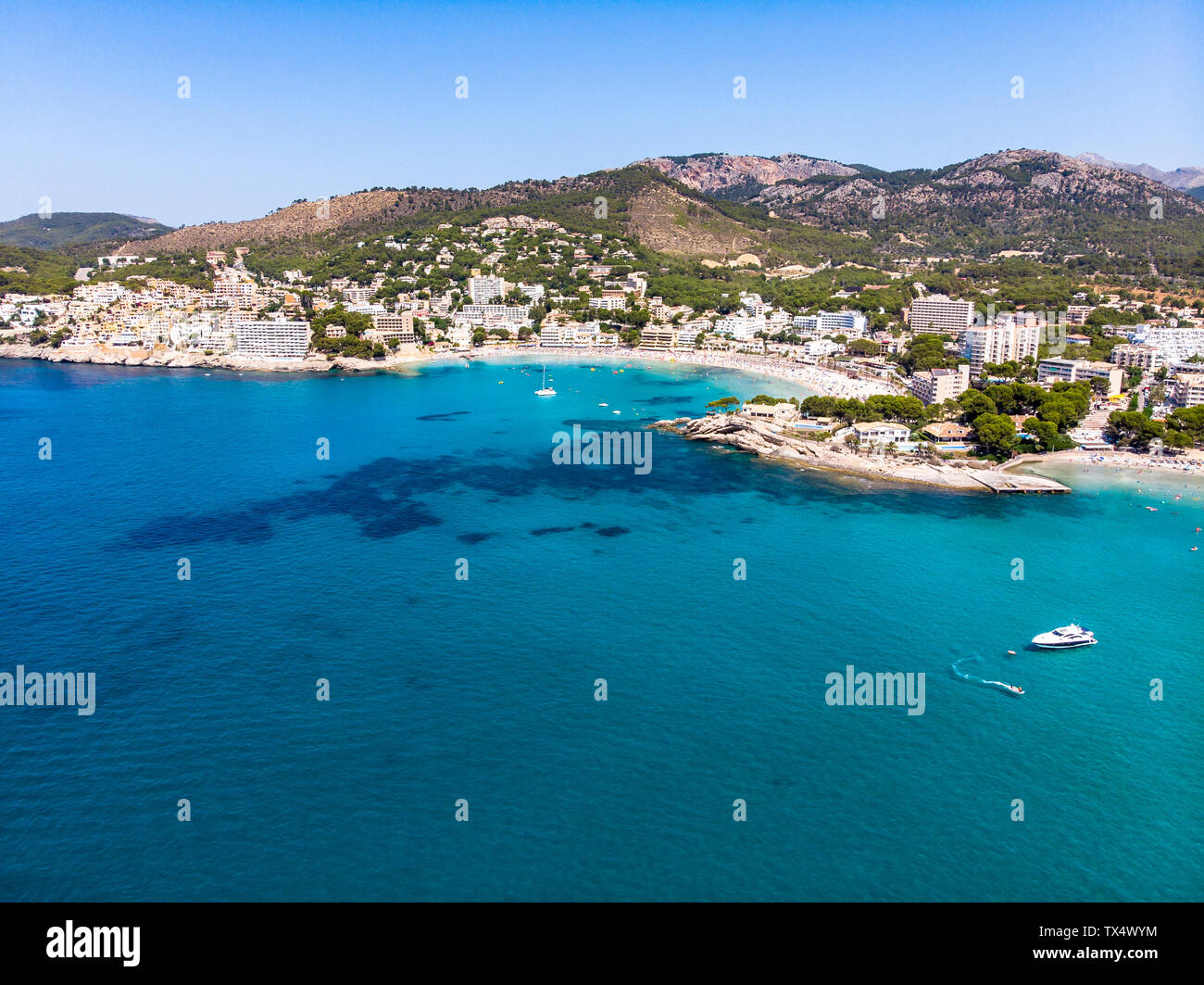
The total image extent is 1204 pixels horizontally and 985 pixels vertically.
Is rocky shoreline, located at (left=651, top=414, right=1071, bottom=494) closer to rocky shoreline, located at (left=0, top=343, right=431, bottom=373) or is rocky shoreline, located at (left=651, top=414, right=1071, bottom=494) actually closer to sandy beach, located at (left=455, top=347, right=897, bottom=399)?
sandy beach, located at (left=455, top=347, right=897, bottom=399)

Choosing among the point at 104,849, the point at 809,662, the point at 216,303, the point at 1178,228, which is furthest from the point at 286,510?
Result: the point at 1178,228

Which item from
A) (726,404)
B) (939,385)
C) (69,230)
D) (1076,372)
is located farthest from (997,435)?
(69,230)

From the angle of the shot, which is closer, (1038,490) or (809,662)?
(809,662)

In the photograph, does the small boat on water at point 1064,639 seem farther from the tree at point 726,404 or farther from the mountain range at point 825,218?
the mountain range at point 825,218

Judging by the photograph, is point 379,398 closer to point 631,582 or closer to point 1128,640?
point 631,582

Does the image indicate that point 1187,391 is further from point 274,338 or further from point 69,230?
point 69,230

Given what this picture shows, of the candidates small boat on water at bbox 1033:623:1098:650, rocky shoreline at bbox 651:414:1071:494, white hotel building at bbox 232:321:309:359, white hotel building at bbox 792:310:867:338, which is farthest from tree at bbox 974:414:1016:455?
white hotel building at bbox 232:321:309:359

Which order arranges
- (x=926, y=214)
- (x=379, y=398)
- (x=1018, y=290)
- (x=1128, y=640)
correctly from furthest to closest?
(x=926, y=214)
(x=1018, y=290)
(x=379, y=398)
(x=1128, y=640)
